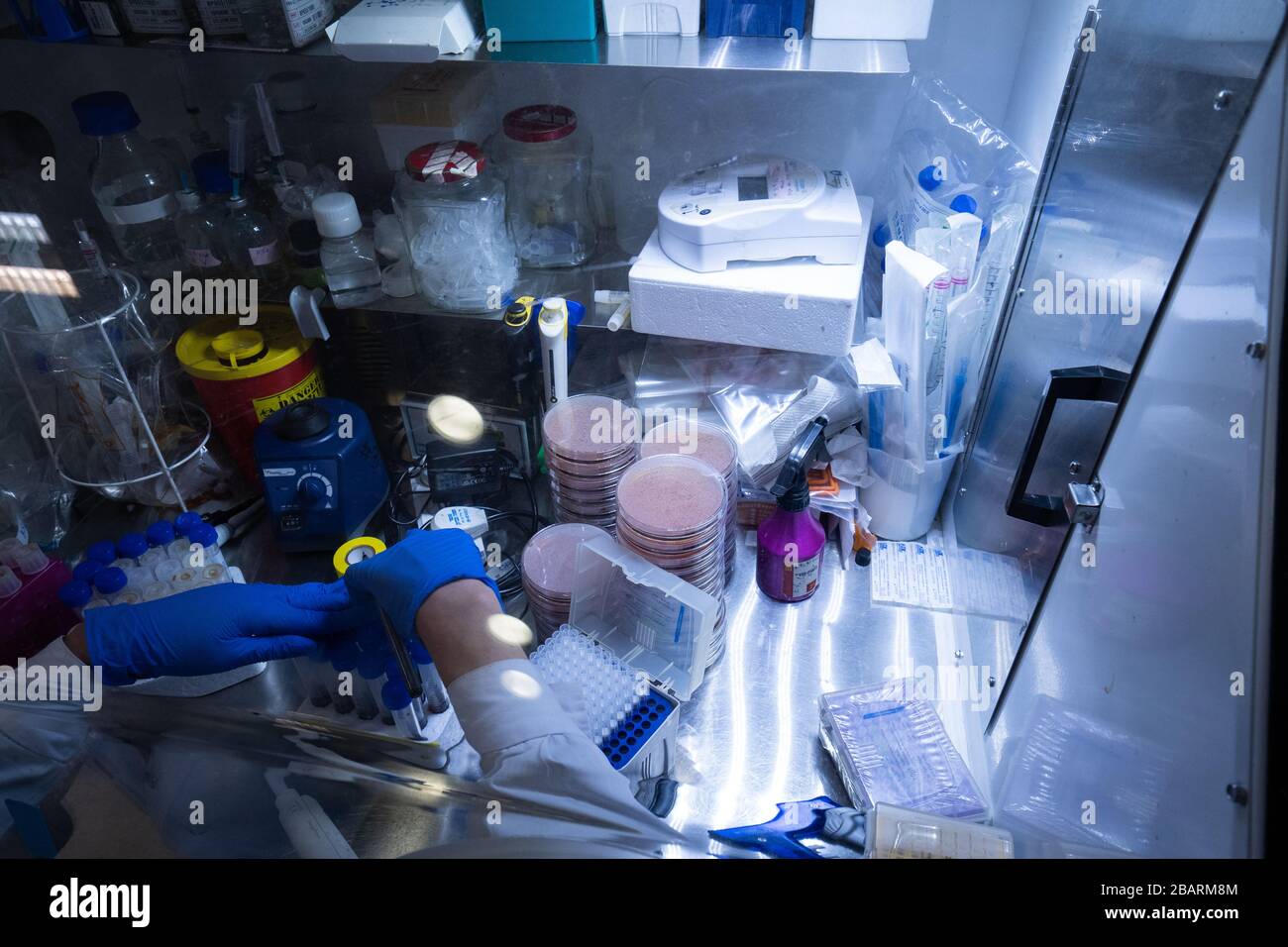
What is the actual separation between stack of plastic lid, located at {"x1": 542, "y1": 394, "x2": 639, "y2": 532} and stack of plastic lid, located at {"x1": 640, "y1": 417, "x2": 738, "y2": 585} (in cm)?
4

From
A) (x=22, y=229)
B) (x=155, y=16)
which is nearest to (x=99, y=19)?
A: (x=155, y=16)

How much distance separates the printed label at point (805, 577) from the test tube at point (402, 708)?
59 centimetres

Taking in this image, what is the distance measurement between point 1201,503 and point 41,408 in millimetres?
1651

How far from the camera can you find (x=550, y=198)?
1.51 metres

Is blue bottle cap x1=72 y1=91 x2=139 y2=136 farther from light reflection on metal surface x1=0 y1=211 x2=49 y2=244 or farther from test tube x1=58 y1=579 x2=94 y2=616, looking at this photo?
test tube x1=58 y1=579 x2=94 y2=616

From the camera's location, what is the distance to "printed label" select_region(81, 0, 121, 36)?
1242 millimetres

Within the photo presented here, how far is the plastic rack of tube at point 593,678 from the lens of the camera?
103 centimetres

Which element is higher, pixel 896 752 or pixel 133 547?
pixel 133 547

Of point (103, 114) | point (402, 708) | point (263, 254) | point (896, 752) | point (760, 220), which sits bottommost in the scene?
point (896, 752)

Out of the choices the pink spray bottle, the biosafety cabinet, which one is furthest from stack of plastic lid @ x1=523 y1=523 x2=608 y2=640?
the pink spray bottle

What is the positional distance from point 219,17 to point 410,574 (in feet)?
3.00

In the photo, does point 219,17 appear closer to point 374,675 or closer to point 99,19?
point 99,19

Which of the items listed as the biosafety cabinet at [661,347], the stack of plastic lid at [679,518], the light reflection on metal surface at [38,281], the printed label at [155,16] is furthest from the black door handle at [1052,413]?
the light reflection on metal surface at [38,281]
